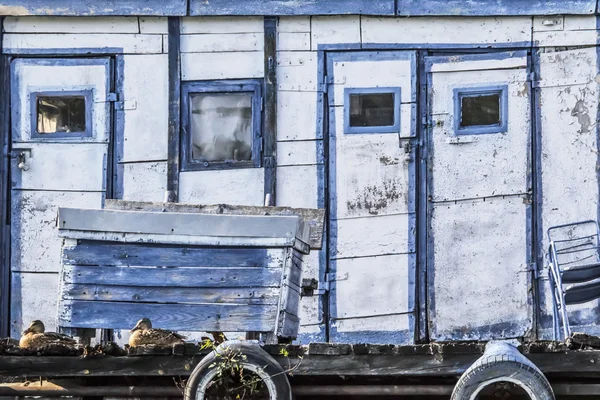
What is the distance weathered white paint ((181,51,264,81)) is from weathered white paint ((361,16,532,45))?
3.21ft

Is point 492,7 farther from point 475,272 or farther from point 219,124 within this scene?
point 219,124

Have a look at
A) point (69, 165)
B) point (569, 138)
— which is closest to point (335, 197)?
point (569, 138)

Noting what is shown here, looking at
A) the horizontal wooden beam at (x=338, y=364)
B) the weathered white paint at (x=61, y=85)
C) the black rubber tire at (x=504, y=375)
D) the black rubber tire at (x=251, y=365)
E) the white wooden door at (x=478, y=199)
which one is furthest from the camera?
the white wooden door at (x=478, y=199)

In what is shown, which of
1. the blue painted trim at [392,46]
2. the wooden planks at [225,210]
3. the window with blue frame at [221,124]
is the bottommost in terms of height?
the wooden planks at [225,210]

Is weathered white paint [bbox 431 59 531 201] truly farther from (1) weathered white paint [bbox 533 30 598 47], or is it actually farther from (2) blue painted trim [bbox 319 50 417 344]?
(1) weathered white paint [bbox 533 30 598 47]

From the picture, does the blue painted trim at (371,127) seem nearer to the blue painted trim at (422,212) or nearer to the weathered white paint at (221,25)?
the blue painted trim at (422,212)

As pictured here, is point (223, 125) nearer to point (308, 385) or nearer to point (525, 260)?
point (525, 260)

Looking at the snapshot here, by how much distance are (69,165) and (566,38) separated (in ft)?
14.7

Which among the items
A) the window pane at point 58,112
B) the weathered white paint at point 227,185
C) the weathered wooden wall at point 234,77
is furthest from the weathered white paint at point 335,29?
the window pane at point 58,112

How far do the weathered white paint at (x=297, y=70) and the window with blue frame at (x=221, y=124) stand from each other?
22 cm

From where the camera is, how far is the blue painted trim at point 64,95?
12.5 meters

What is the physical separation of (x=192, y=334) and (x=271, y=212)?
115 inches

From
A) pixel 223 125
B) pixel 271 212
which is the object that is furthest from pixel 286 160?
pixel 271 212

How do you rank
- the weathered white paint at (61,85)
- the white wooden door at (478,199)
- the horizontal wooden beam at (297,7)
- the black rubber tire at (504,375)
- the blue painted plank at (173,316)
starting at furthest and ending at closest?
the white wooden door at (478,199) < the weathered white paint at (61,85) < the horizontal wooden beam at (297,7) < the blue painted plank at (173,316) < the black rubber tire at (504,375)
